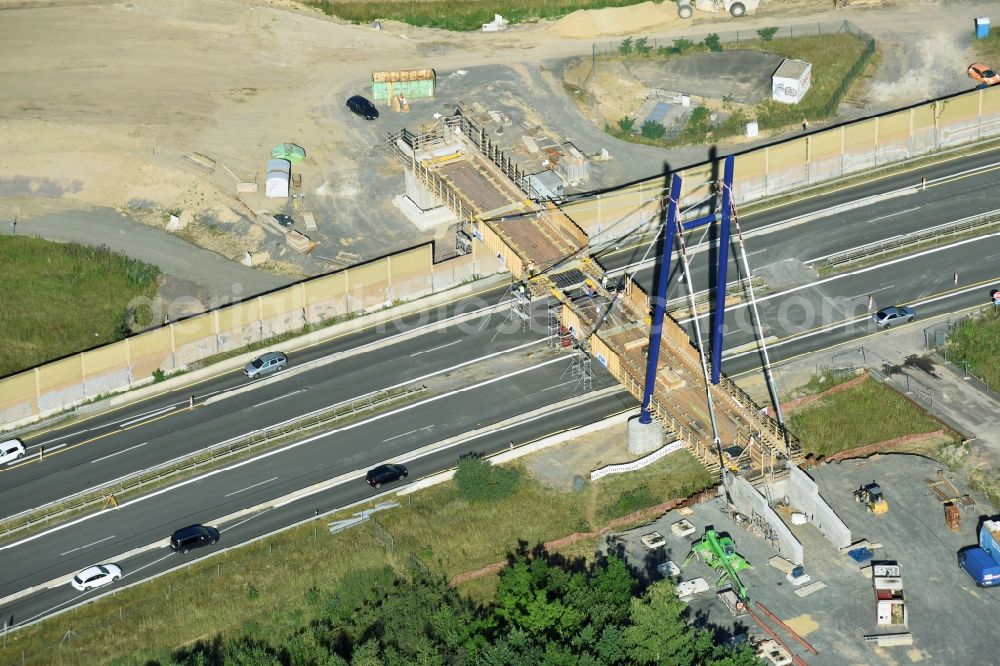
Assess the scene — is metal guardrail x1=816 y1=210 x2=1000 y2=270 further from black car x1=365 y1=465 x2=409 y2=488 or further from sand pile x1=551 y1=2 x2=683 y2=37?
sand pile x1=551 y1=2 x2=683 y2=37

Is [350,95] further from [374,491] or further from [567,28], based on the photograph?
[374,491]

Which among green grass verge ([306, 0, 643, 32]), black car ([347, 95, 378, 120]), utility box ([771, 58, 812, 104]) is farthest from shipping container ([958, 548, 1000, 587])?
green grass verge ([306, 0, 643, 32])

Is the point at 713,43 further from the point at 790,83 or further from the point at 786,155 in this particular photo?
the point at 786,155

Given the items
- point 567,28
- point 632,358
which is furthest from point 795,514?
point 567,28

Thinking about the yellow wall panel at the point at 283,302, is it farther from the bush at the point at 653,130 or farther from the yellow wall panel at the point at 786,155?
the yellow wall panel at the point at 786,155

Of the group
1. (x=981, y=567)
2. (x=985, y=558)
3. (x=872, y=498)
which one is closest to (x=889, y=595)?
(x=981, y=567)

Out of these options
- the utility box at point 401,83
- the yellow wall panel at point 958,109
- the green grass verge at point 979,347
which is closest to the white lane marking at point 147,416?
the utility box at point 401,83
